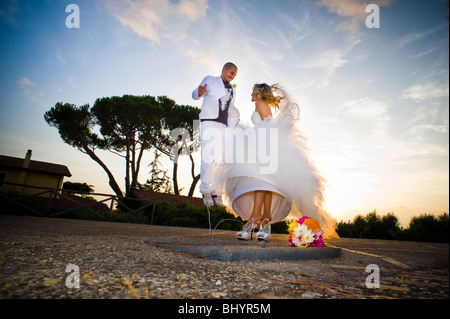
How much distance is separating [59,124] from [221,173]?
19775 mm

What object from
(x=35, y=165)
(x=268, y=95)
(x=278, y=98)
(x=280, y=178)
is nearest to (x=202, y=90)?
(x=268, y=95)

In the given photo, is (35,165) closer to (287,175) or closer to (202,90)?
(202,90)

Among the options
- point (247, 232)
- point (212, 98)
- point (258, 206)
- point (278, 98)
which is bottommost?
point (247, 232)

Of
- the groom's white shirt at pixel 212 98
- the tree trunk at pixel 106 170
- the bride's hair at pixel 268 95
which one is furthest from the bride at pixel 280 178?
the tree trunk at pixel 106 170

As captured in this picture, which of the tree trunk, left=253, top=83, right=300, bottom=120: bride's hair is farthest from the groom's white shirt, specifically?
the tree trunk

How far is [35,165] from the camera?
23188mm

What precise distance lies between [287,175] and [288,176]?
18mm

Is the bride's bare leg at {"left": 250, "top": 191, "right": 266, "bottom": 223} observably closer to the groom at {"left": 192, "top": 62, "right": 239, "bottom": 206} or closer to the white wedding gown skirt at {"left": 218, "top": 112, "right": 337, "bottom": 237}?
the white wedding gown skirt at {"left": 218, "top": 112, "right": 337, "bottom": 237}

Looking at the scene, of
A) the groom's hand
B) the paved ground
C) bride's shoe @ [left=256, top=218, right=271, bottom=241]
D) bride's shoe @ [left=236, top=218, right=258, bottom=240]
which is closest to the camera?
the paved ground

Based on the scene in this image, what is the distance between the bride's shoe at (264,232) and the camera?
8.67 feet

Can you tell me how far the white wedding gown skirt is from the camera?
299 cm

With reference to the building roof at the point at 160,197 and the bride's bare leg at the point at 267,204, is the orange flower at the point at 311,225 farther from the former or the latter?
the building roof at the point at 160,197
